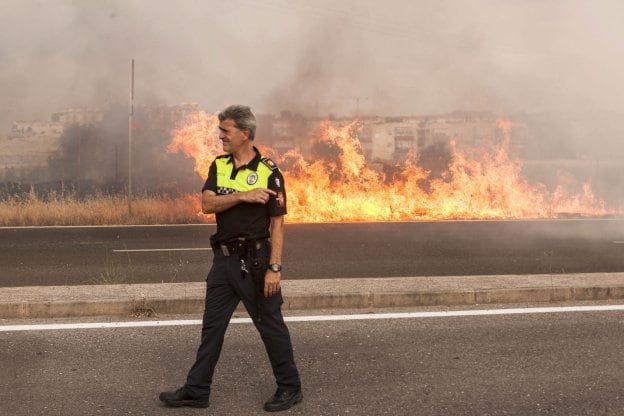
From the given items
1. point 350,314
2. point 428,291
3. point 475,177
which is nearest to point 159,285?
point 350,314

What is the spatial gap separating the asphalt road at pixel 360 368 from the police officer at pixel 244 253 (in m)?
0.20

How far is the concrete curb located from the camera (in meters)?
5.73

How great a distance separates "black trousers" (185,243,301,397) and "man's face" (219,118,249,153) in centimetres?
55

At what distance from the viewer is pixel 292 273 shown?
8312 mm

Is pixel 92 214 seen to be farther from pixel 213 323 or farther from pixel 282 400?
pixel 282 400

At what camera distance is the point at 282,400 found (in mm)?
3760

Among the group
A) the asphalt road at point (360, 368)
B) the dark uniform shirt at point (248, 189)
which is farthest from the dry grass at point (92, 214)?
the dark uniform shirt at point (248, 189)

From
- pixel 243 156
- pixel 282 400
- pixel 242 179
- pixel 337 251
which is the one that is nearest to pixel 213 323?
pixel 282 400

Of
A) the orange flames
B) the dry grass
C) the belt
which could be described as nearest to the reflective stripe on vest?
the belt

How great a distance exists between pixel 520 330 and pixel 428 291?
3.48ft

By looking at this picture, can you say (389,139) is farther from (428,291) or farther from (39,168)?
(428,291)

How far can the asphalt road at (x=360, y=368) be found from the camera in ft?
12.5

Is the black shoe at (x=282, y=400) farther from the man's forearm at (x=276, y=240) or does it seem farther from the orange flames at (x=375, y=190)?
the orange flames at (x=375, y=190)

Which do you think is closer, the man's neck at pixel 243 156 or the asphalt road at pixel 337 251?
the man's neck at pixel 243 156
